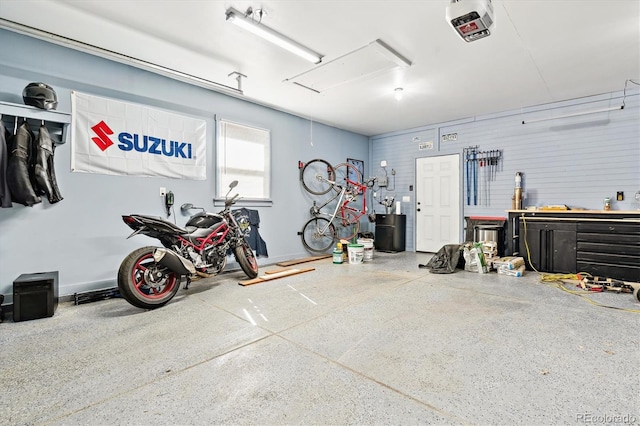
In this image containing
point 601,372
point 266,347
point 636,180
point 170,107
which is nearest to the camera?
point 601,372

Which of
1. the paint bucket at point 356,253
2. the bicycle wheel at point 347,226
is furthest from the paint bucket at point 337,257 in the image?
the bicycle wheel at point 347,226

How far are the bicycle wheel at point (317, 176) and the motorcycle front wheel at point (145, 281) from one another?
345cm

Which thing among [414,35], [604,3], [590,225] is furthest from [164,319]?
[590,225]

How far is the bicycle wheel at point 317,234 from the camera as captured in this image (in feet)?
20.3

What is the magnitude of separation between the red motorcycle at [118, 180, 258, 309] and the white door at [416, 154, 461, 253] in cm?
431

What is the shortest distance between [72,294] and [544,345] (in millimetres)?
4609

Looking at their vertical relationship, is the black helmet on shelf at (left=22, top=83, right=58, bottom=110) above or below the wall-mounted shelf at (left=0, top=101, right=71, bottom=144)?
above

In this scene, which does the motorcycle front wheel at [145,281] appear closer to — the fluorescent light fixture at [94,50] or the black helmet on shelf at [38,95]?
the black helmet on shelf at [38,95]

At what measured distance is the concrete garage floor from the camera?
1.51m

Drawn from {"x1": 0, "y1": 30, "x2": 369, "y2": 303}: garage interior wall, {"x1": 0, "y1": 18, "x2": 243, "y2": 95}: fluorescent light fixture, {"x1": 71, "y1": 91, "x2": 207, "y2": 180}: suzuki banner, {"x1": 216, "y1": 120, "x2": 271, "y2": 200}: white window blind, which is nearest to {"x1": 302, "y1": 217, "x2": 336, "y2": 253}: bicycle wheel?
{"x1": 216, "y1": 120, "x2": 271, "y2": 200}: white window blind

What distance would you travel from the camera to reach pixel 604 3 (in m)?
2.73

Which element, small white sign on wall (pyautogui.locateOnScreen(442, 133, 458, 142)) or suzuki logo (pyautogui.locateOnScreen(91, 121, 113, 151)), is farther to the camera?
small white sign on wall (pyautogui.locateOnScreen(442, 133, 458, 142))

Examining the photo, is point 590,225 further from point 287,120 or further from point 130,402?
point 130,402

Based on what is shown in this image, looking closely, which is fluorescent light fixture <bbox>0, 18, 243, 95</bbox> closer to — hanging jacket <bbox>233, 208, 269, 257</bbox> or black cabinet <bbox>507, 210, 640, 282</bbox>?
hanging jacket <bbox>233, 208, 269, 257</bbox>
